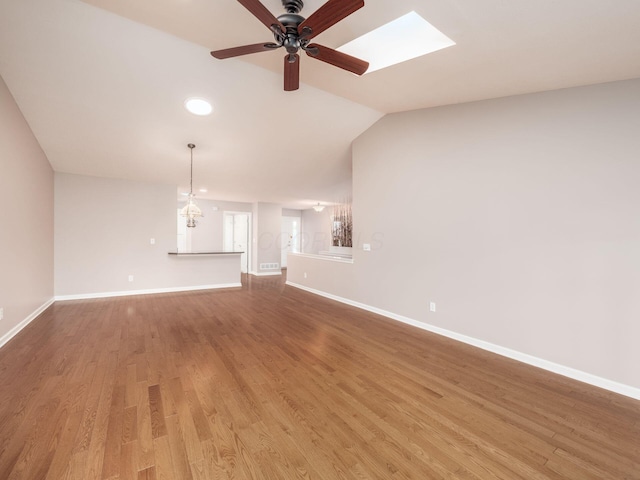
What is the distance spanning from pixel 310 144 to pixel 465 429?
4.44m

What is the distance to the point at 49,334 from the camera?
3.33 m

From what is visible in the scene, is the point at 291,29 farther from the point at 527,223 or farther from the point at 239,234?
the point at 239,234

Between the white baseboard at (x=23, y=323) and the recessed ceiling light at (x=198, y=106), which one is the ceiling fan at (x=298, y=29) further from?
the white baseboard at (x=23, y=323)

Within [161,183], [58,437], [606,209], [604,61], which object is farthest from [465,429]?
[161,183]

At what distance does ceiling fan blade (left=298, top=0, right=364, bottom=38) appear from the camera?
1565 millimetres

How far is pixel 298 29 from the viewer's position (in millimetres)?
1841

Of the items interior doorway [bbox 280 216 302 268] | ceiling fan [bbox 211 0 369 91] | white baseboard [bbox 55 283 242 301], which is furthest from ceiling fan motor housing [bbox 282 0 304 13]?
interior doorway [bbox 280 216 302 268]

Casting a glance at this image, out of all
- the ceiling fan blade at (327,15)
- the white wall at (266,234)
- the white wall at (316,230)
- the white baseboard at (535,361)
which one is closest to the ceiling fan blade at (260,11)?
the ceiling fan blade at (327,15)

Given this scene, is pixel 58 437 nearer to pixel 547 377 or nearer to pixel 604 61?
pixel 547 377

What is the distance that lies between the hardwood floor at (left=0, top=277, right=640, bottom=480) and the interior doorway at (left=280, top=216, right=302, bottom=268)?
689 cm

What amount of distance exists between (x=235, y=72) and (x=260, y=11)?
1.68m

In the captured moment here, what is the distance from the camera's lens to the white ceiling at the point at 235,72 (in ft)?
6.23

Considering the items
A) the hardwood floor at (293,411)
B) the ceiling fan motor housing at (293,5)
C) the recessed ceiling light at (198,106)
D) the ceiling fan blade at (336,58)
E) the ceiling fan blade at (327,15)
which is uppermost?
the recessed ceiling light at (198,106)

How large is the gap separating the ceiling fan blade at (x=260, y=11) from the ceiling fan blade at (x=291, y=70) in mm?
308
